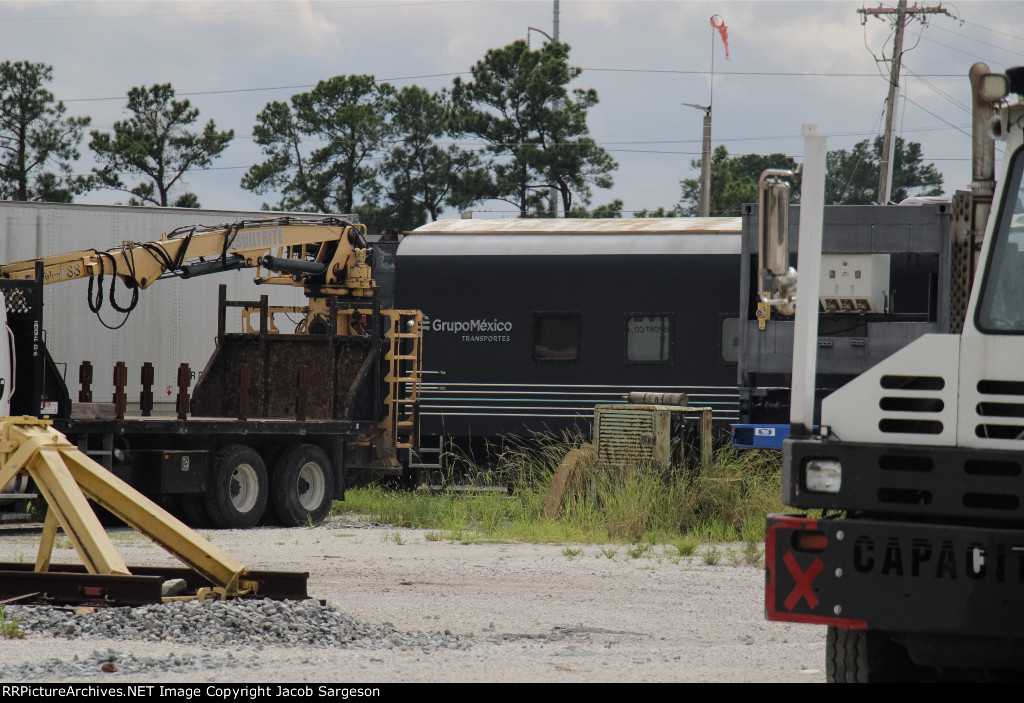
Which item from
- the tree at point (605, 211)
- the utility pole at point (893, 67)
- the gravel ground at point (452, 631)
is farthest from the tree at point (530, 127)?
the gravel ground at point (452, 631)

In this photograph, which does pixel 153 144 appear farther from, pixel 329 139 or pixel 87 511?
pixel 87 511

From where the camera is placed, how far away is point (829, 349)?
1312 centimetres

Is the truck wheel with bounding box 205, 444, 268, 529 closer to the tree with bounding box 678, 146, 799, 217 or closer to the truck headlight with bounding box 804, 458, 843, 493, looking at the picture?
the truck headlight with bounding box 804, 458, 843, 493

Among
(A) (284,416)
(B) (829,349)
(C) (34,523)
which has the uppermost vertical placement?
(B) (829,349)

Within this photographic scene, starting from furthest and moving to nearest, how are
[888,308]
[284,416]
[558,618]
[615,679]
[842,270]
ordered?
[284,416] → [888,308] → [842,270] → [558,618] → [615,679]

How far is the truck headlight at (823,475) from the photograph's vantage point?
504 centimetres

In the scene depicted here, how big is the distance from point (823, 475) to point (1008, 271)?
1.02 meters

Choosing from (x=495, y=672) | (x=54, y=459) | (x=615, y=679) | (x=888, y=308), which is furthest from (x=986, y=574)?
(x=888, y=308)

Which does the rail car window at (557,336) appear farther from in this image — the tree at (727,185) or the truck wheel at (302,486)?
the tree at (727,185)

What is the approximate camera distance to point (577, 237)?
18.0 m

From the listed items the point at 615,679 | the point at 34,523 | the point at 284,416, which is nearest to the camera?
the point at 615,679

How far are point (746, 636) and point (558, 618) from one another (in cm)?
124

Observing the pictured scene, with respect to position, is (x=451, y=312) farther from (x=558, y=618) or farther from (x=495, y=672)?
(x=495, y=672)

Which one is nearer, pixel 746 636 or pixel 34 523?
pixel 746 636
